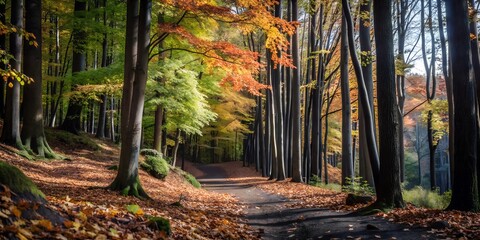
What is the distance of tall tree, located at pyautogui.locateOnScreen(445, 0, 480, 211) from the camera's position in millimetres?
7402

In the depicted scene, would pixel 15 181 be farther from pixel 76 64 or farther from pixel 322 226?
pixel 76 64

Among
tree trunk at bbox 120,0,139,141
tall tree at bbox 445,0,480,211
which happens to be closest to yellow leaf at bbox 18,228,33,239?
tree trunk at bbox 120,0,139,141

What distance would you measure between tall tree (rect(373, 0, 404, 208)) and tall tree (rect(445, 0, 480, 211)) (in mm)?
1249

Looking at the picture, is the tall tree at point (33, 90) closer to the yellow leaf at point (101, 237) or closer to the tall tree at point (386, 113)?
the yellow leaf at point (101, 237)

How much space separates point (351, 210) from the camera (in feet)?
28.4

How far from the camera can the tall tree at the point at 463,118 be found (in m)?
7.40

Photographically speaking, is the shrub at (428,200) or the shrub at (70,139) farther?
the shrub at (70,139)

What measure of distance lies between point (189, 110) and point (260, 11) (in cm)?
813

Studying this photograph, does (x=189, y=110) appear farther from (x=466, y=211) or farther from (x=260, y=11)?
(x=466, y=211)

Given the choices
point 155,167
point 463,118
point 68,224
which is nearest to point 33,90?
point 155,167

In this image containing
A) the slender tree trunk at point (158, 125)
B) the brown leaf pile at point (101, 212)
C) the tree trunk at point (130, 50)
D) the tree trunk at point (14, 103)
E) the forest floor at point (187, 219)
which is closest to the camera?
the brown leaf pile at point (101, 212)

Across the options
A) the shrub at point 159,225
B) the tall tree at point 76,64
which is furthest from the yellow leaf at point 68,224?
the tall tree at point 76,64

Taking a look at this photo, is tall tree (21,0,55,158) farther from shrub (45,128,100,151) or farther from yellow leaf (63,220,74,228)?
yellow leaf (63,220,74,228)

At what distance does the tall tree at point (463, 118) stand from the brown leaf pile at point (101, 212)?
4558mm
